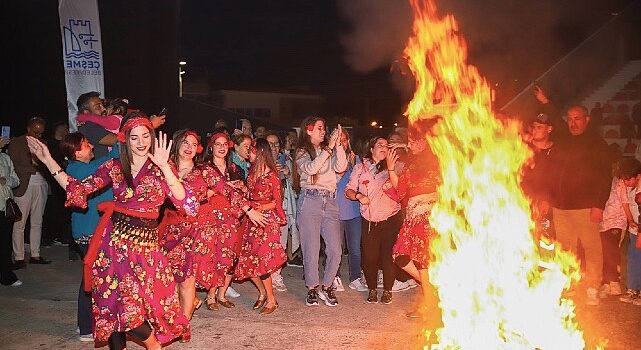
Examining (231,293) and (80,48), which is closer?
(231,293)

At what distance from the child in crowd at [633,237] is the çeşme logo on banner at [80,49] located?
7.45 metres

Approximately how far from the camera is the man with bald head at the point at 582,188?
6.98 metres

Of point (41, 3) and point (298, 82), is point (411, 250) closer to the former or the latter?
point (41, 3)

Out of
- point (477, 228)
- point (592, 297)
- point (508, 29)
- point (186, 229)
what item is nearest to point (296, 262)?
point (186, 229)

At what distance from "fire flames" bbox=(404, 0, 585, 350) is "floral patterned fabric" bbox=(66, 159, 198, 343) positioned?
2.10 metres

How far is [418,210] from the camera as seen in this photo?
6668mm

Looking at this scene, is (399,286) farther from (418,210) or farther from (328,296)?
(418,210)

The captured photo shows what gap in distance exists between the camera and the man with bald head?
6.98m

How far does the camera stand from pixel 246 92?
1467 inches

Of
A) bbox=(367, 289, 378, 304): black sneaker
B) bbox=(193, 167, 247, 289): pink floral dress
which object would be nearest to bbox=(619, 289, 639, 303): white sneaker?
bbox=(367, 289, 378, 304): black sneaker

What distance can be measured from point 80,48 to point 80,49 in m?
0.02

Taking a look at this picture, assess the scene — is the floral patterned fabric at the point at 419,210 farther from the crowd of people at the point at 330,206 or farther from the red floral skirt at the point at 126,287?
the red floral skirt at the point at 126,287

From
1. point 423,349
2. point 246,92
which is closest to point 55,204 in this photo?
point 423,349

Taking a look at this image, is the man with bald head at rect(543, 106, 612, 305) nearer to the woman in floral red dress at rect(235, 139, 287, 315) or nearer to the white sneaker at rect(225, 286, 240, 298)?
the woman in floral red dress at rect(235, 139, 287, 315)
